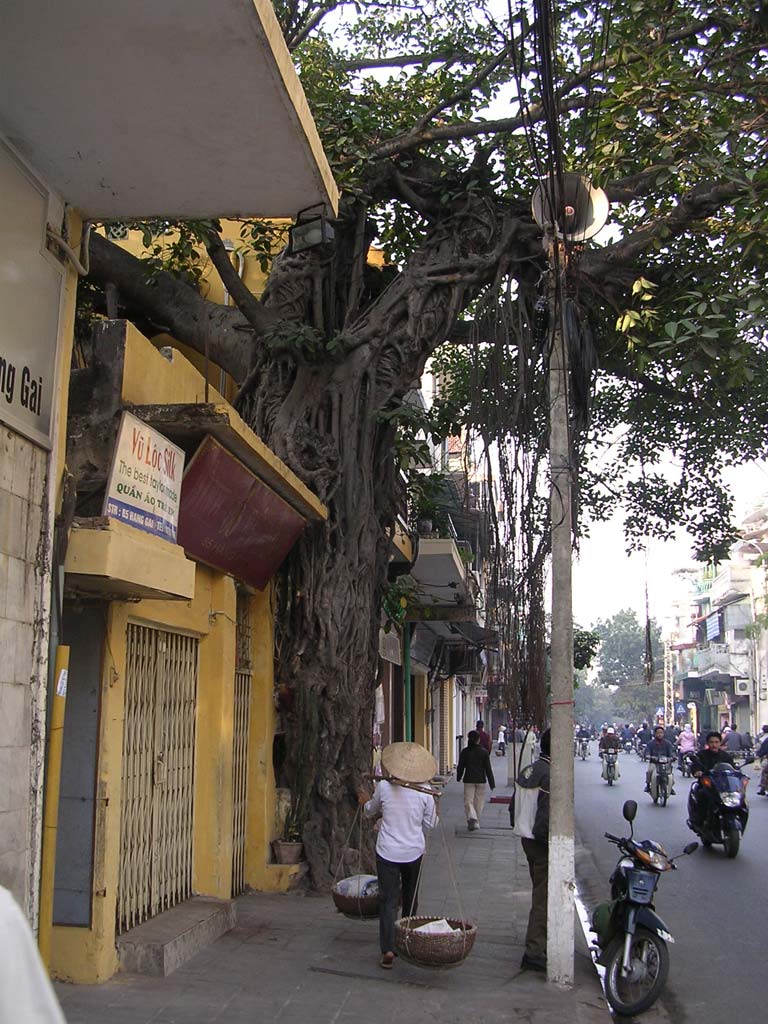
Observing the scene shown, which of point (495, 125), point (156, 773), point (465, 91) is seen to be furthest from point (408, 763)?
point (465, 91)

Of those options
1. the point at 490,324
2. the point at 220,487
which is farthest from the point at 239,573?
the point at 490,324

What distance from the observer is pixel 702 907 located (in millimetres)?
9336

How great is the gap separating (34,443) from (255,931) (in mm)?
4281

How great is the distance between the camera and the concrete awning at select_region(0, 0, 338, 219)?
431 centimetres

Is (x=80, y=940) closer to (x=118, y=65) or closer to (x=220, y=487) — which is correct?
(x=220, y=487)

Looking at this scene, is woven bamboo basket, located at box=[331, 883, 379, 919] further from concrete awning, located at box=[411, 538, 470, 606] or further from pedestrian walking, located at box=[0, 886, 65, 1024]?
concrete awning, located at box=[411, 538, 470, 606]

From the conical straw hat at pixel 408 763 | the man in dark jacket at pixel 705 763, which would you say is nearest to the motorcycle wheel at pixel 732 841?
the man in dark jacket at pixel 705 763

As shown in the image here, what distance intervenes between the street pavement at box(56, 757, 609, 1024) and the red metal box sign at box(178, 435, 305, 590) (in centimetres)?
281

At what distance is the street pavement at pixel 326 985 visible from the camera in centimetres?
550

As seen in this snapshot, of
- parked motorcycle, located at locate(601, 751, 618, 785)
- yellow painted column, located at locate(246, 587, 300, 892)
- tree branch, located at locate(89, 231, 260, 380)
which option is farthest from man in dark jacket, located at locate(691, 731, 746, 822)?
parked motorcycle, located at locate(601, 751, 618, 785)

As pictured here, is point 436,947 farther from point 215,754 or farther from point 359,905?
point 215,754

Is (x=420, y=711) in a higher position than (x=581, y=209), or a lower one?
lower

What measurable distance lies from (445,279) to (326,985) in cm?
668

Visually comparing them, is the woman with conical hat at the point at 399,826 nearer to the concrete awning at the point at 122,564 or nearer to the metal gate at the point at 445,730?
the concrete awning at the point at 122,564
